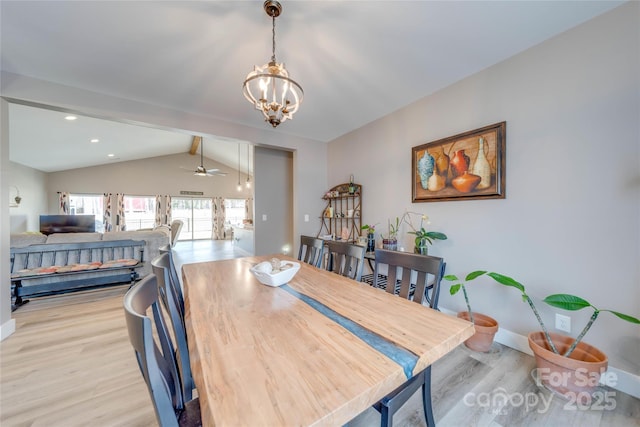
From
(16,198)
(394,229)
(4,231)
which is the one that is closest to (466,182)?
(394,229)

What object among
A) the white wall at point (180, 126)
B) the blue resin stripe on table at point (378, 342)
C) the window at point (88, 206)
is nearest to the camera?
the blue resin stripe on table at point (378, 342)

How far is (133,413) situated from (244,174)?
981 cm

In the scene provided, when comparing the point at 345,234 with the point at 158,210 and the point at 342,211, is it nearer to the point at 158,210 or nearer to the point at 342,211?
the point at 342,211

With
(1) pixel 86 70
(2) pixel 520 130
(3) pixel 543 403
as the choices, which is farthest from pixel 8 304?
(2) pixel 520 130

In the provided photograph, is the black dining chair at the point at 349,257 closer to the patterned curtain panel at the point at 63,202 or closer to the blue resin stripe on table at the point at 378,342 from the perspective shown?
the blue resin stripe on table at the point at 378,342

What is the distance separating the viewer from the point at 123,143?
6.19 meters

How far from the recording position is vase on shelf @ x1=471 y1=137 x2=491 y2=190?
2.16m

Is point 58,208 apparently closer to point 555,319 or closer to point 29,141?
point 29,141

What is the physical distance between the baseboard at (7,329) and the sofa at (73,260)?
79 cm

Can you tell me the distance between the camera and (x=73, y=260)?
11.1ft

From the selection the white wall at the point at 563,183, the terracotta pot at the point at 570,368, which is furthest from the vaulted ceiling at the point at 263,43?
the terracotta pot at the point at 570,368

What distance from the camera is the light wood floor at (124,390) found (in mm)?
1338

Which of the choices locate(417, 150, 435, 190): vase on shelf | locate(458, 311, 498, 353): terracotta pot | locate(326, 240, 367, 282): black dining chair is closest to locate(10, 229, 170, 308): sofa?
locate(326, 240, 367, 282): black dining chair

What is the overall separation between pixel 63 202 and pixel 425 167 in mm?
10805
